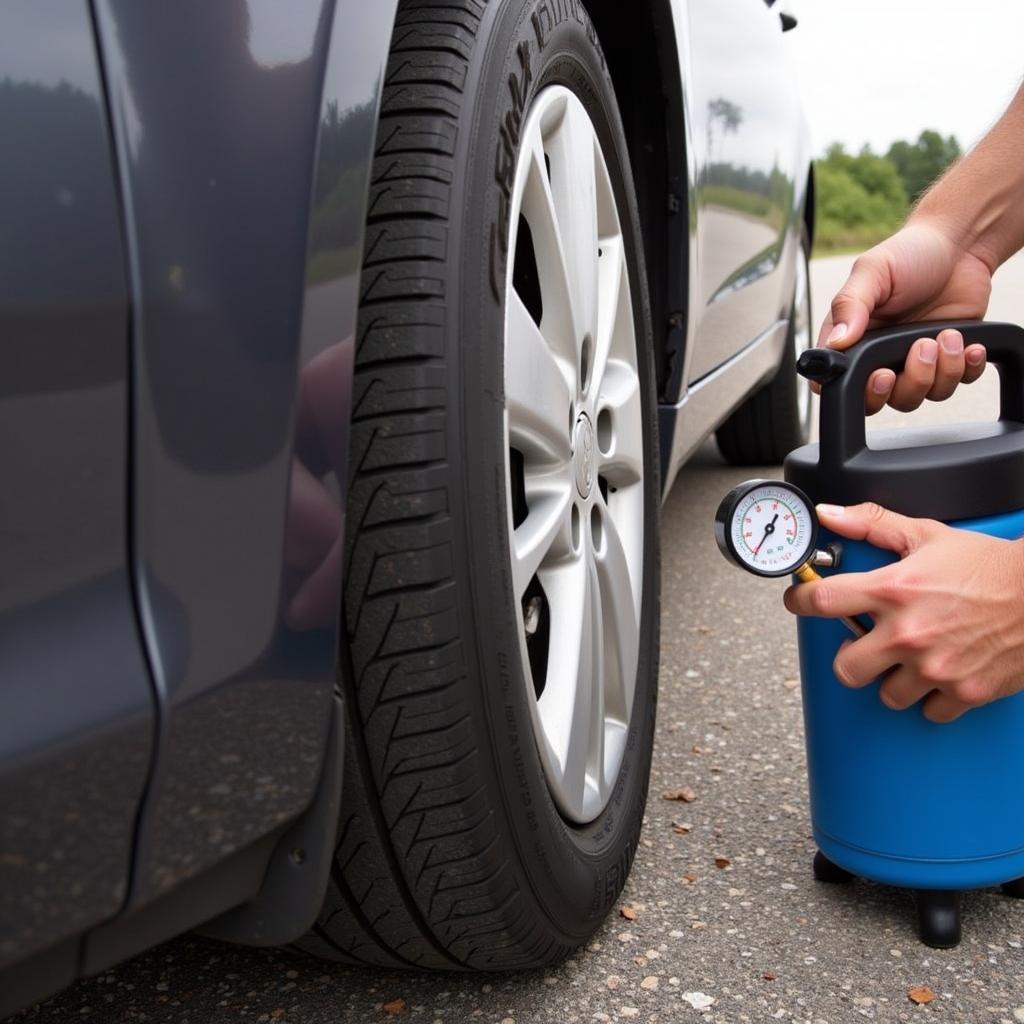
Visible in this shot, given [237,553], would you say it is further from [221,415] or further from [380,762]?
[380,762]

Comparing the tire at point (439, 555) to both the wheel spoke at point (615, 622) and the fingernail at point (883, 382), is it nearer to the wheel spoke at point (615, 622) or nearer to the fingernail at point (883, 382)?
the wheel spoke at point (615, 622)

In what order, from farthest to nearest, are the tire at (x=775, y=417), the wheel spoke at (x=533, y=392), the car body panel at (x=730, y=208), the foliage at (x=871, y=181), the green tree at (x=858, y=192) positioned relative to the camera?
1. the foliage at (x=871, y=181)
2. the green tree at (x=858, y=192)
3. the tire at (x=775, y=417)
4. the car body panel at (x=730, y=208)
5. the wheel spoke at (x=533, y=392)

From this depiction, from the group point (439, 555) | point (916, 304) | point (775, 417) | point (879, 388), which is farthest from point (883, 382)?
point (775, 417)

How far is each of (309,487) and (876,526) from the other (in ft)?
2.32

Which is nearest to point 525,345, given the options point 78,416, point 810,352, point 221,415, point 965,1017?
point 810,352

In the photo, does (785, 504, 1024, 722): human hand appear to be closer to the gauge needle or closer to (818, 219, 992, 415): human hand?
the gauge needle

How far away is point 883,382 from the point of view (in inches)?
63.6

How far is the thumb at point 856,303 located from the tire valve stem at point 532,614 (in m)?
0.48

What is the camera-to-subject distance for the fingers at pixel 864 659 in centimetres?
139

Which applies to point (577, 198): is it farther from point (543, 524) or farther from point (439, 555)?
point (439, 555)

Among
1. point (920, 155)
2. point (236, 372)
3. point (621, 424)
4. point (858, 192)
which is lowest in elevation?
point (621, 424)

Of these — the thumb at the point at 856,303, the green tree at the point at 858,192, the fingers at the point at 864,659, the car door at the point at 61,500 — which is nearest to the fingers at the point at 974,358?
the thumb at the point at 856,303

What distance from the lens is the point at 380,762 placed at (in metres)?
1.12

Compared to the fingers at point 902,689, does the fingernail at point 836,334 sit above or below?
above
